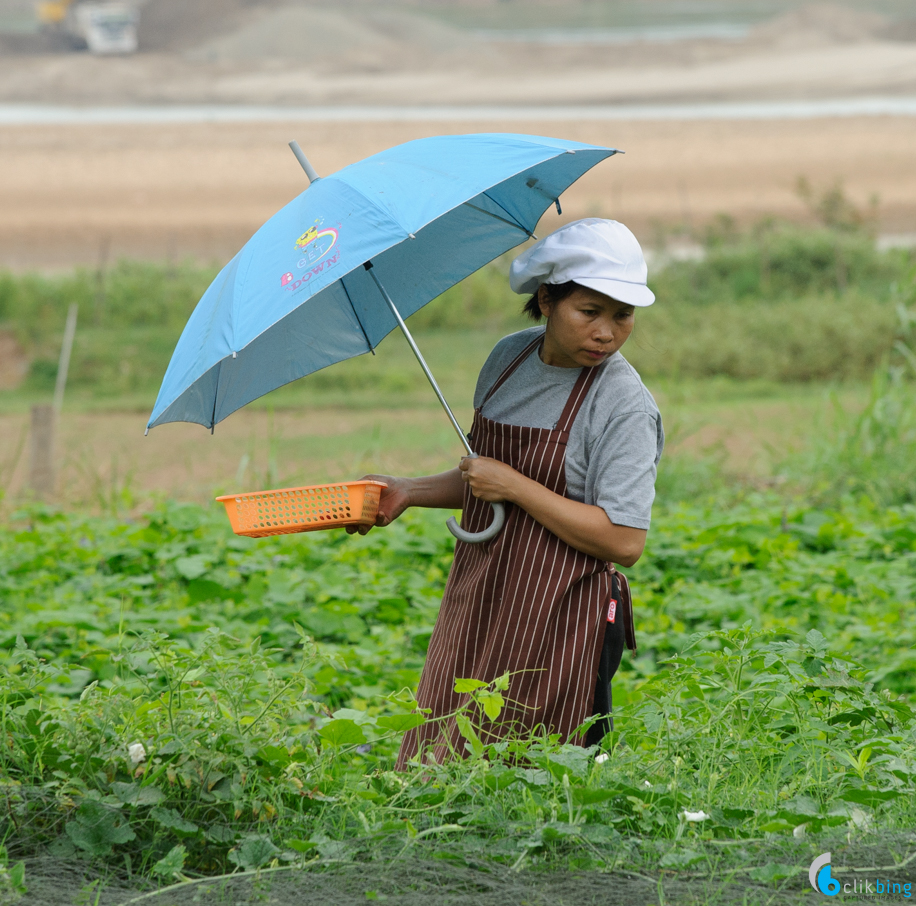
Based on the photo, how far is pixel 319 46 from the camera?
146 feet

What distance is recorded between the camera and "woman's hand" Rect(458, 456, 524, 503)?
2133 mm

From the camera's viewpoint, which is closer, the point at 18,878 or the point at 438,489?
the point at 18,878

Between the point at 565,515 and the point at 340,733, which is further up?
the point at 565,515

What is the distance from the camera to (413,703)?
2061 millimetres

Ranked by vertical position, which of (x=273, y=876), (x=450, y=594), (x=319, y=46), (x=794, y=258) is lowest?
(x=273, y=876)

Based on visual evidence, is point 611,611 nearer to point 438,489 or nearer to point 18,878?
point 438,489

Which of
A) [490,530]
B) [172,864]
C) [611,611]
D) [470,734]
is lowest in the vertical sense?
[172,864]

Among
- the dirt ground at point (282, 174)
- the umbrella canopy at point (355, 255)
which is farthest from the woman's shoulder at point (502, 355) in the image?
the dirt ground at point (282, 174)

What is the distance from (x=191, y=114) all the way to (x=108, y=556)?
34.9m

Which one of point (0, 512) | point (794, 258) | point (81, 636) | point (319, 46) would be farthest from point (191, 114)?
point (81, 636)

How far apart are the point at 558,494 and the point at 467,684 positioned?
0.40m

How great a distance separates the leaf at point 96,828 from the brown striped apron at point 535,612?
1.99 ft

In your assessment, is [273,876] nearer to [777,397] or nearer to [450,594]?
[450,594]
